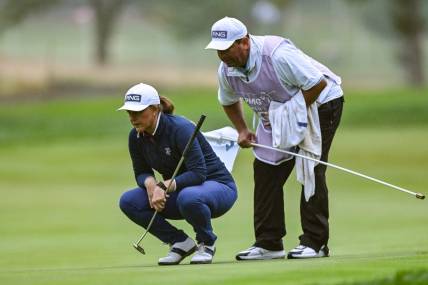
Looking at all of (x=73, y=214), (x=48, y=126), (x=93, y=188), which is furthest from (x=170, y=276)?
(x=48, y=126)

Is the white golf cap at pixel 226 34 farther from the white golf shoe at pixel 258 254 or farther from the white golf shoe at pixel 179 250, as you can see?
the white golf shoe at pixel 258 254

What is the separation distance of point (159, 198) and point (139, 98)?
0.72 meters

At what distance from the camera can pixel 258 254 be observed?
10578mm

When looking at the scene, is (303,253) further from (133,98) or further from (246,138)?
(133,98)

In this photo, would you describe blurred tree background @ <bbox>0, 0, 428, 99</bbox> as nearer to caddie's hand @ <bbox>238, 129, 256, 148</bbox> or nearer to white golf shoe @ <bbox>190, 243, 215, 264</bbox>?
caddie's hand @ <bbox>238, 129, 256, 148</bbox>

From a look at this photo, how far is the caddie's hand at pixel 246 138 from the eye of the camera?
10500 mm

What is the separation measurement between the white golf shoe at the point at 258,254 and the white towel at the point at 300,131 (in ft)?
1.97

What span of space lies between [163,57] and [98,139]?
2369 centimetres

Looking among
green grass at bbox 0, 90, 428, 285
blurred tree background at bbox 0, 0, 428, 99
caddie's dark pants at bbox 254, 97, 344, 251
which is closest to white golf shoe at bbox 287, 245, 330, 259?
caddie's dark pants at bbox 254, 97, 344, 251

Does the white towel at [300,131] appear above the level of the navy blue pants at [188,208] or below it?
above

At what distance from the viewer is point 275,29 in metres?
53.0

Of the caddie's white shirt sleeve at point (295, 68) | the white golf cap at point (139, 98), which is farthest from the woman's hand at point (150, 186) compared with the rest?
the caddie's white shirt sleeve at point (295, 68)

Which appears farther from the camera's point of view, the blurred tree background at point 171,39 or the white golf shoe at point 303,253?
the blurred tree background at point 171,39

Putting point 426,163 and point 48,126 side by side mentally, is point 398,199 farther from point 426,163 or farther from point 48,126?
point 48,126
